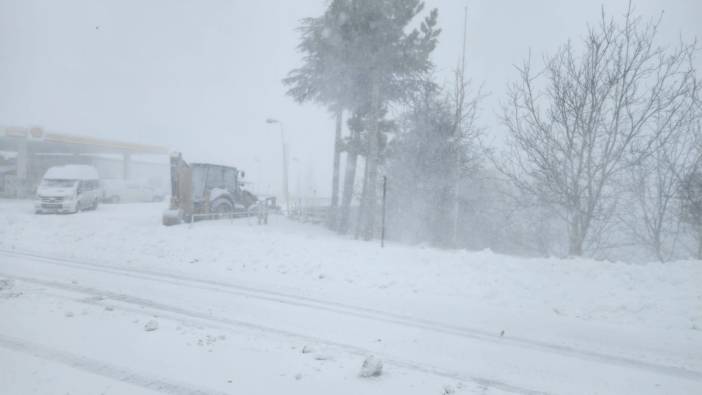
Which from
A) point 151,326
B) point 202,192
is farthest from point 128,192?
point 151,326

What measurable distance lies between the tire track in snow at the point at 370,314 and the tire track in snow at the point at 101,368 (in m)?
3.06

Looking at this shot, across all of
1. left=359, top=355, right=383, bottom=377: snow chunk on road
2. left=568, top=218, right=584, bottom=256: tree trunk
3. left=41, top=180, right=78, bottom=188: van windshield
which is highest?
left=41, top=180, right=78, bottom=188: van windshield

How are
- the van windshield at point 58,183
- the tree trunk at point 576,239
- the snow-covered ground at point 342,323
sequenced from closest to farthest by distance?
the snow-covered ground at point 342,323 → the tree trunk at point 576,239 → the van windshield at point 58,183

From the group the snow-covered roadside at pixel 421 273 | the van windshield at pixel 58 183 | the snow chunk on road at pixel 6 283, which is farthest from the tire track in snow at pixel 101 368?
the van windshield at pixel 58 183

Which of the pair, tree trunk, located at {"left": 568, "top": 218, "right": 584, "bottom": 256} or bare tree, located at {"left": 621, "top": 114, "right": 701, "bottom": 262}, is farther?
tree trunk, located at {"left": 568, "top": 218, "right": 584, "bottom": 256}

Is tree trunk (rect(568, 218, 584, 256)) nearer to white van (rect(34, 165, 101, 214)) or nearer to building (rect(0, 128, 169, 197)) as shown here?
white van (rect(34, 165, 101, 214))

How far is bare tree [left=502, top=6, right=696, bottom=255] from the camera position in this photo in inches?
412

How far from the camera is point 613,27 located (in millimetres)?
10734

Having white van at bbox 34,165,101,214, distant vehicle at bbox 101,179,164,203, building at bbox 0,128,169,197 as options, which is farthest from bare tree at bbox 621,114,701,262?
distant vehicle at bbox 101,179,164,203

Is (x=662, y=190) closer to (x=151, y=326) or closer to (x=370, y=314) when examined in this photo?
(x=370, y=314)

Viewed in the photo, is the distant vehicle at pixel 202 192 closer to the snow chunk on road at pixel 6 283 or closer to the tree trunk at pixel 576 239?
the snow chunk on road at pixel 6 283

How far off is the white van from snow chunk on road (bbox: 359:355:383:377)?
74.8ft

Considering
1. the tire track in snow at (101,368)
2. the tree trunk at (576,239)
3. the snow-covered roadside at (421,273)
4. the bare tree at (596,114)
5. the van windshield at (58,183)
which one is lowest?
the tire track in snow at (101,368)

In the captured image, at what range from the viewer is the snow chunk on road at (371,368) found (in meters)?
4.34
